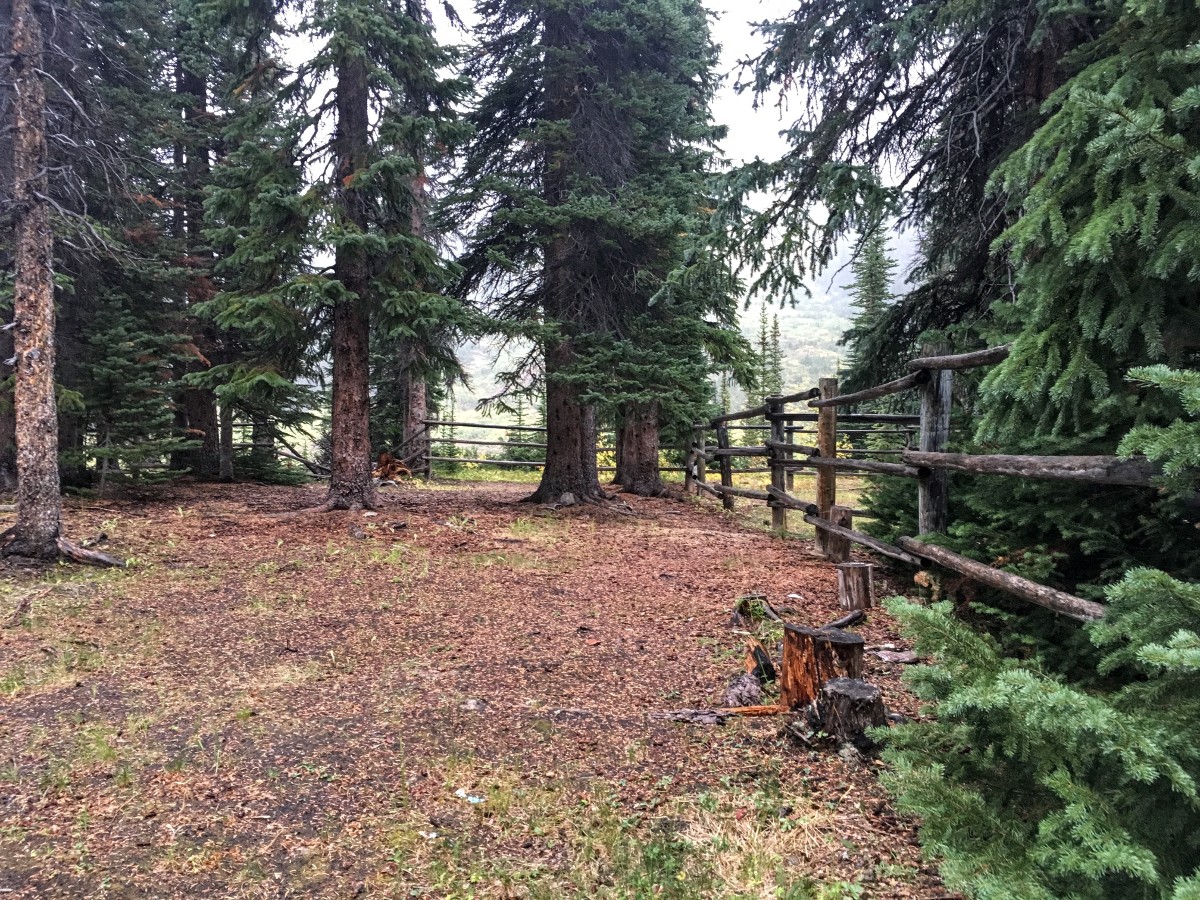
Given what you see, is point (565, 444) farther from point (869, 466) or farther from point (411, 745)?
point (411, 745)

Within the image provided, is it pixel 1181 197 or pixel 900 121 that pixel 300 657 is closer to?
pixel 1181 197

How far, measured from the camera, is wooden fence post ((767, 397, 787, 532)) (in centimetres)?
957

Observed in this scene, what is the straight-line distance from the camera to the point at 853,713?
3244 millimetres

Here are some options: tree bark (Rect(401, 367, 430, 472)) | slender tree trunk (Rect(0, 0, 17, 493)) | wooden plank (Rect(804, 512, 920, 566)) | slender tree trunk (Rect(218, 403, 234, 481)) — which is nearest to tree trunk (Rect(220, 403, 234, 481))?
slender tree trunk (Rect(218, 403, 234, 481))

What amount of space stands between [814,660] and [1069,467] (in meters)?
1.58

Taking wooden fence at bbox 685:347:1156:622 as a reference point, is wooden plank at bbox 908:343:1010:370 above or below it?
above

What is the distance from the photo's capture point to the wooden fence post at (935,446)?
4836 mm

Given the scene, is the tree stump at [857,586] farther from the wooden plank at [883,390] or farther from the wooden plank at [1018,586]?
the wooden plank at [883,390]

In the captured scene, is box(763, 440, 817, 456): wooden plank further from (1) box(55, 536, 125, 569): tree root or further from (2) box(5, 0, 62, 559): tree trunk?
(2) box(5, 0, 62, 559): tree trunk

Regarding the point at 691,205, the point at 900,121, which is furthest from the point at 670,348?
the point at 900,121

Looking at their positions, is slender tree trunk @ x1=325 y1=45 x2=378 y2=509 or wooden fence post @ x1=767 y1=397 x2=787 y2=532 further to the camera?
wooden fence post @ x1=767 y1=397 x2=787 y2=532

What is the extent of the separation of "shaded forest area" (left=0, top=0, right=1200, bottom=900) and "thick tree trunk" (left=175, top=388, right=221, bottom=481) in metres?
0.07

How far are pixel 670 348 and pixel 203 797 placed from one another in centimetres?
853

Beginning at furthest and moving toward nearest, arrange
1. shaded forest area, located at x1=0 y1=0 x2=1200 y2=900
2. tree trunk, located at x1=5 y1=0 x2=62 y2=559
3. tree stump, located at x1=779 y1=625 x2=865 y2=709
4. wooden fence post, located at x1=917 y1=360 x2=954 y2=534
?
tree trunk, located at x1=5 y1=0 x2=62 y2=559 < wooden fence post, located at x1=917 y1=360 x2=954 y2=534 < tree stump, located at x1=779 y1=625 x2=865 y2=709 < shaded forest area, located at x1=0 y1=0 x2=1200 y2=900
